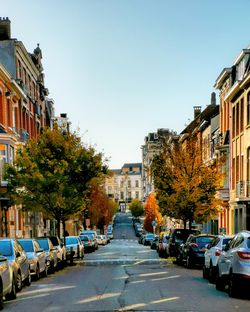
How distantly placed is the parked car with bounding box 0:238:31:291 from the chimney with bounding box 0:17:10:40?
28.9 metres

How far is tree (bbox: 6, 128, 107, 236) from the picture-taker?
1262 inches

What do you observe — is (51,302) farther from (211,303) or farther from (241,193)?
(241,193)

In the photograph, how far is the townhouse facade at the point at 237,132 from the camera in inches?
1379

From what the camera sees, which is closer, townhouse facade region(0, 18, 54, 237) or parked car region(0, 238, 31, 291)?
parked car region(0, 238, 31, 291)

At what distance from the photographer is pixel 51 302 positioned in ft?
44.6

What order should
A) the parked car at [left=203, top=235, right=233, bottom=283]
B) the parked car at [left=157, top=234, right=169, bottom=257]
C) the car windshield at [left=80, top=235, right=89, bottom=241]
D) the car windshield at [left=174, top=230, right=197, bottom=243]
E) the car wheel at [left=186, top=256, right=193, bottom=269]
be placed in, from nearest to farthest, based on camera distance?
the parked car at [left=203, top=235, right=233, bottom=283]
the car wheel at [left=186, top=256, right=193, bottom=269]
the car windshield at [left=174, top=230, right=197, bottom=243]
the parked car at [left=157, top=234, right=169, bottom=257]
the car windshield at [left=80, top=235, right=89, bottom=241]

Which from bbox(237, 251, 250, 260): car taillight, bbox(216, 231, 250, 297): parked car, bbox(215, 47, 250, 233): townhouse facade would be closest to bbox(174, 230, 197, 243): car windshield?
bbox(215, 47, 250, 233): townhouse facade

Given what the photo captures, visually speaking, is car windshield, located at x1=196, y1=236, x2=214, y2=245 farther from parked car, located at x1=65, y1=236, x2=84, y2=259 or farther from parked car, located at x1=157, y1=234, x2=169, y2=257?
parked car, located at x1=65, y1=236, x2=84, y2=259

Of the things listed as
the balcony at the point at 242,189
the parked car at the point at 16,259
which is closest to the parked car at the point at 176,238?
the balcony at the point at 242,189

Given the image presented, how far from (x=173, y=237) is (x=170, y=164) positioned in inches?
294

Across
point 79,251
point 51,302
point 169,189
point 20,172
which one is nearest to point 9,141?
point 20,172

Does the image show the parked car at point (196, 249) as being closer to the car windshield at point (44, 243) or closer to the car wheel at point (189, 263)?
the car wheel at point (189, 263)

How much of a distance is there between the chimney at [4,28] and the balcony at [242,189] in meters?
20.0

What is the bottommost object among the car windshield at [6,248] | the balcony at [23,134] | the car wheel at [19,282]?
the car wheel at [19,282]
